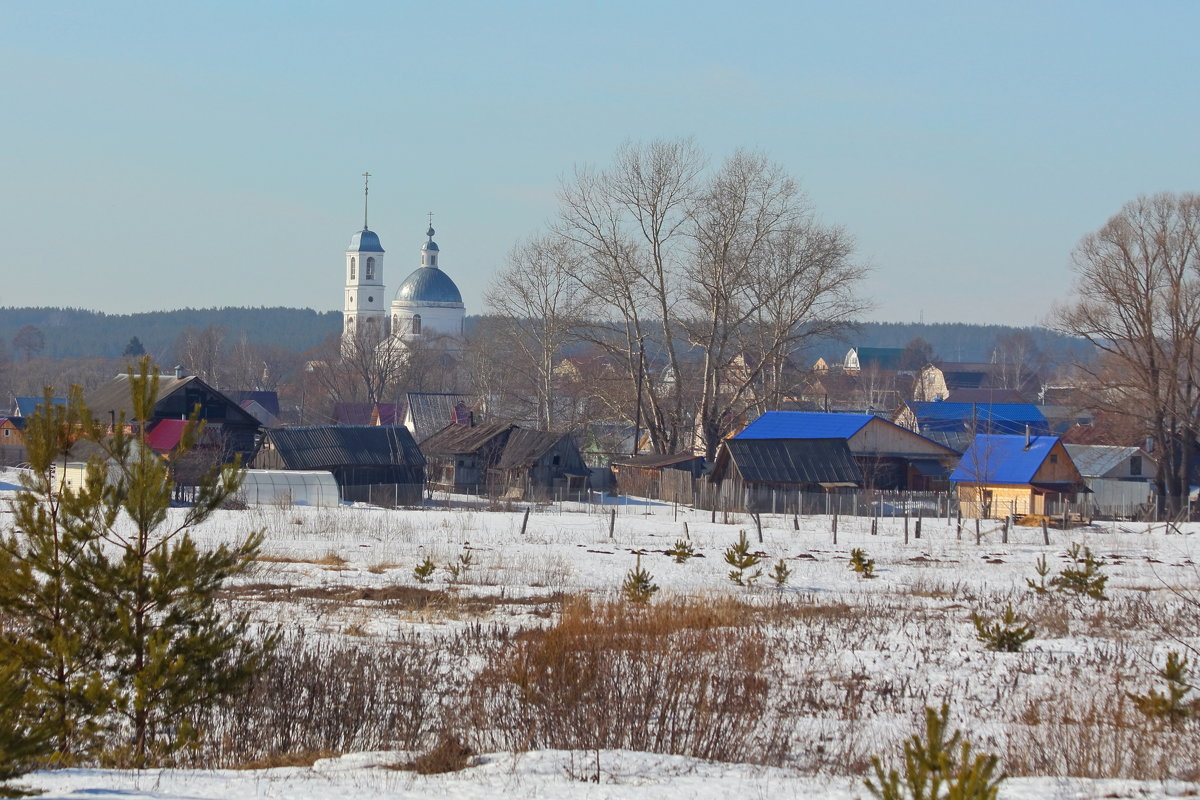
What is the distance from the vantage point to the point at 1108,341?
4625 cm

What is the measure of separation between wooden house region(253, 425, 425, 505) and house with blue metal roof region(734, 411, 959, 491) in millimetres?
13704

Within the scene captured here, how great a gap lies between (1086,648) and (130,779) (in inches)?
419

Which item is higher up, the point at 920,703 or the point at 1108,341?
the point at 1108,341

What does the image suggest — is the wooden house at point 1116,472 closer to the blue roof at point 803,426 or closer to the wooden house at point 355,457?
the blue roof at point 803,426

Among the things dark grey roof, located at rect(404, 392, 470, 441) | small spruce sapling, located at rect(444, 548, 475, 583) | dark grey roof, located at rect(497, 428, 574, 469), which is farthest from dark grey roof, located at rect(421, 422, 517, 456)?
small spruce sapling, located at rect(444, 548, 475, 583)

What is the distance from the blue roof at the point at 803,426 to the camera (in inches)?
2018

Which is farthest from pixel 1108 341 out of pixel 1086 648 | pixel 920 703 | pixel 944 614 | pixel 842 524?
pixel 920 703

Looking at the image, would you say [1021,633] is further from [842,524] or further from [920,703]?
[842,524]

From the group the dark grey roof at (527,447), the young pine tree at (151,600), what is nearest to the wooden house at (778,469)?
the dark grey roof at (527,447)

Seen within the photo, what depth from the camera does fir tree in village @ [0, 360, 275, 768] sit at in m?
8.70

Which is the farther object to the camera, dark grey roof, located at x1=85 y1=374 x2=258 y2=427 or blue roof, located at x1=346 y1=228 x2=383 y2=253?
blue roof, located at x1=346 y1=228 x2=383 y2=253

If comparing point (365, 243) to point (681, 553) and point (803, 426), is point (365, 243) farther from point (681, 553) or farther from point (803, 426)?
point (681, 553)

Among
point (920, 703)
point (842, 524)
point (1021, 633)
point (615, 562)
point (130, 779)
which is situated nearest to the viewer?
point (130, 779)

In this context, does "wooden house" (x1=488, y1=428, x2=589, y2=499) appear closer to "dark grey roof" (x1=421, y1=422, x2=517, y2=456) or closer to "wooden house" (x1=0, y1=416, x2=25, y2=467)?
"dark grey roof" (x1=421, y1=422, x2=517, y2=456)
